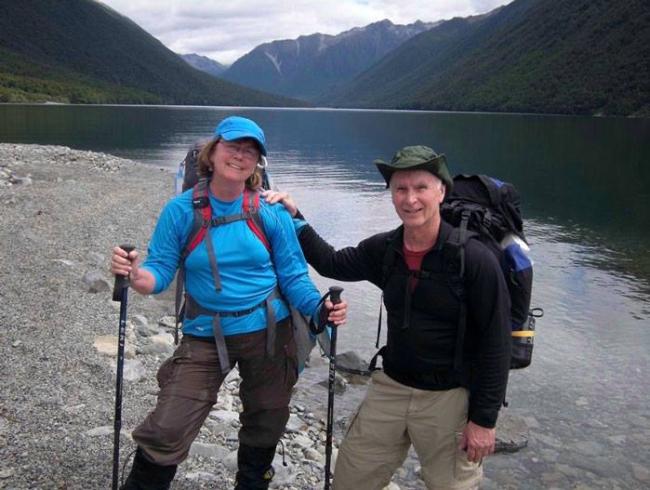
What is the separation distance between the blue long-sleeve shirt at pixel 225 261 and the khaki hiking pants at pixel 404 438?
101cm

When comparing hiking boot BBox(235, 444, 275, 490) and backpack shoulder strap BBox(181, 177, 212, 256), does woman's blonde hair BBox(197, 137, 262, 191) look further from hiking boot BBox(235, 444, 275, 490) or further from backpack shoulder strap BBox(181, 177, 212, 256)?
hiking boot BBox(235, 444, 275, 490)

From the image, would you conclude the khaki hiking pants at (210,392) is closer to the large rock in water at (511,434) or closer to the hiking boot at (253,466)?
the hiking boot at (253,466)

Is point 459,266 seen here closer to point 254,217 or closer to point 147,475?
point 254,217

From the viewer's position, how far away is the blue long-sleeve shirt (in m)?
4.30

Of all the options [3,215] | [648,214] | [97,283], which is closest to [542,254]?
[648,214]

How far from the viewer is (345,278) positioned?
490 centimetres

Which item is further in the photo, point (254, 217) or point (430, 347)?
point (254, 217)

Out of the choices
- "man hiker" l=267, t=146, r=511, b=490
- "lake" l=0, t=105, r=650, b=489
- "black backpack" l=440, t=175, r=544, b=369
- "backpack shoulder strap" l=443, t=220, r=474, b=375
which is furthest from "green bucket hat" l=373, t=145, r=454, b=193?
"lake" l=0, t=105, r=650, b=489

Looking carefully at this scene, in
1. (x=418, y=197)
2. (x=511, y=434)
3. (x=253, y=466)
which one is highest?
(x=418, y=197)

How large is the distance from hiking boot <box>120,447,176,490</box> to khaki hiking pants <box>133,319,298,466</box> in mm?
93

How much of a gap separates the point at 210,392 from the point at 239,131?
6.04 feet

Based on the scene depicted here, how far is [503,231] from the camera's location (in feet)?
14.0

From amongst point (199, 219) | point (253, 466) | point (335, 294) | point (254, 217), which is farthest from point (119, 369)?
point (335, 294)

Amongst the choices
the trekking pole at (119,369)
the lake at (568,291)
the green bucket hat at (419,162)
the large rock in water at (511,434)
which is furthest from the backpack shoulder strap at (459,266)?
the large rock in water at (511,434)
